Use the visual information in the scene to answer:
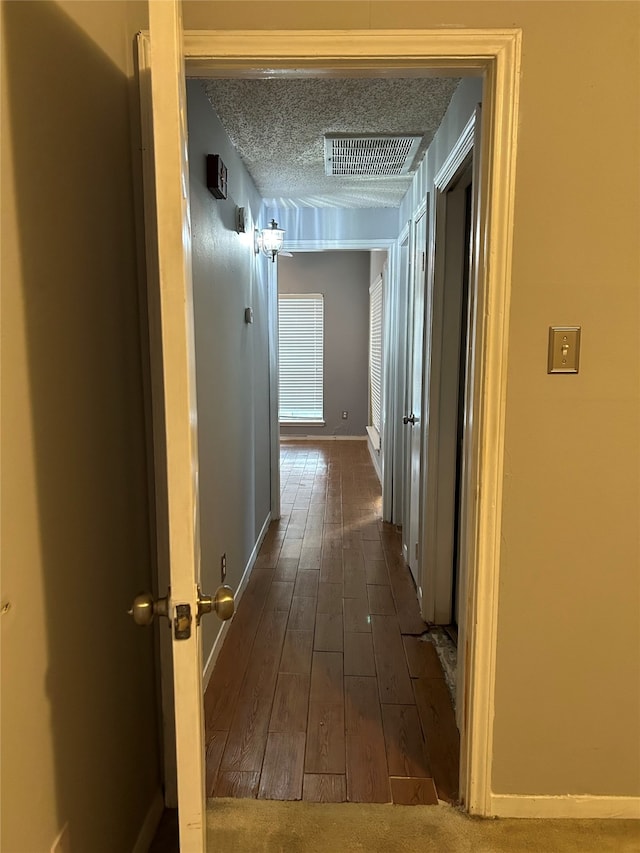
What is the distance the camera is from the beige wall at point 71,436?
37.6 inches

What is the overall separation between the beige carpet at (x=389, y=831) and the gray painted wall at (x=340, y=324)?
6.53 m

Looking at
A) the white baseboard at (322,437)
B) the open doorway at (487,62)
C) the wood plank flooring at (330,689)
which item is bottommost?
the wood plank flooring at (330,689)

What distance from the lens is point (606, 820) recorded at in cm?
170

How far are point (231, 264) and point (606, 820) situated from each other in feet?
8.48

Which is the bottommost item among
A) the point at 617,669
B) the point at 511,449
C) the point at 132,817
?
the point at 132,817

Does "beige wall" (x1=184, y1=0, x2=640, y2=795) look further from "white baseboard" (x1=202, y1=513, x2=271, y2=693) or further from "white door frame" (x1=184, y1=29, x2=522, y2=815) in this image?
"white baseboard" (x1=202, y1=513, x2=271, y2=693)

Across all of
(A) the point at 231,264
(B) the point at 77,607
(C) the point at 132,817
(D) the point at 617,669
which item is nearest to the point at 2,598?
(B) the point at 77,607

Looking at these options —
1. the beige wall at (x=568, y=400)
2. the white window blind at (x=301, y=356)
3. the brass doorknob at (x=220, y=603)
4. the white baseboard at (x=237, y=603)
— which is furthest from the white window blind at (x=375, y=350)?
the brass doorknob at (x=220, y=603)

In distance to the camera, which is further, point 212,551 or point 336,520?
point 336,520

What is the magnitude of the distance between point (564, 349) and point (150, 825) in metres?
1.73

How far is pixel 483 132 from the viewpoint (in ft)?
4.90

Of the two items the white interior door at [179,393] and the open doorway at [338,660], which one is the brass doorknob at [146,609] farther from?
the open doorway at [338,660]

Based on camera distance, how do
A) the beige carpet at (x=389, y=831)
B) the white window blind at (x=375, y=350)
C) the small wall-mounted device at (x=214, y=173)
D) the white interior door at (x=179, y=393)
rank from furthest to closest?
the white window blind at (x=375, y=350)
the small wall-mounted device at (x=214, y=173)
the beige carpet at (x=389, y=831)
the white interior door at (x=179, y=393)

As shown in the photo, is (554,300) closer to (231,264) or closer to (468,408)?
(468,408)
